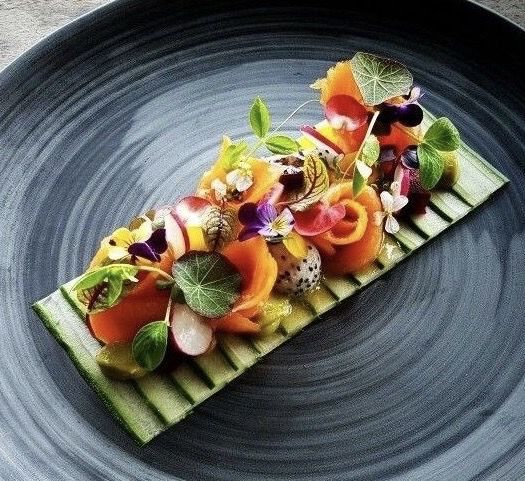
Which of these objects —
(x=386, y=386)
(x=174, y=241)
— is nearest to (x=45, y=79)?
(x=174, y=241)

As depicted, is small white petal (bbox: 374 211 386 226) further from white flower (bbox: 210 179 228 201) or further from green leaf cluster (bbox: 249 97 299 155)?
white flower (bbox: 210 179 228 201)

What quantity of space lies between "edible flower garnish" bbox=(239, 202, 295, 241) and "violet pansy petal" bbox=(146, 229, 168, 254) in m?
0.19

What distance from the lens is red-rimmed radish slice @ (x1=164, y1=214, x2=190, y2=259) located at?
2068 millimetres

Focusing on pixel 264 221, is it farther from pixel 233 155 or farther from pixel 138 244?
pixel 138 244

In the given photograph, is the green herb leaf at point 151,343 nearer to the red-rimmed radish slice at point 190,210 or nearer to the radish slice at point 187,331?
the radish slice at point 187,331

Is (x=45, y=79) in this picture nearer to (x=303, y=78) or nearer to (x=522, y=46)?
(x=303, y=78)

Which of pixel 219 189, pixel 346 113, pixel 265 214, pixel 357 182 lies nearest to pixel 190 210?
pixel 219 189

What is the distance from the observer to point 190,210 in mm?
2135

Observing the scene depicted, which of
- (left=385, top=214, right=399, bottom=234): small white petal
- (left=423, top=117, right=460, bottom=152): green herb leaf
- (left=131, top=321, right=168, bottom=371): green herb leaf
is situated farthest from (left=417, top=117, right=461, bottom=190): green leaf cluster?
(left=131, top=321, right=168, bottom=371): green herb leaf

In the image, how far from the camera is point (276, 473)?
6.63 feet

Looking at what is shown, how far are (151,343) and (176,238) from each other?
263 millimetres

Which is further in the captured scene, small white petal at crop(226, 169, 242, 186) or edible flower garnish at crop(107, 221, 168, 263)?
small white petal at crop(226, 169, 242, 186)

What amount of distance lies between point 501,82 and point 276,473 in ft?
4.59

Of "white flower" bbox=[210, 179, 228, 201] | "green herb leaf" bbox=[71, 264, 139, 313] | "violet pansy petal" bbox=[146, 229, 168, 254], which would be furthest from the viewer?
"white flower" bbox=[210, 179, 228, 201]
